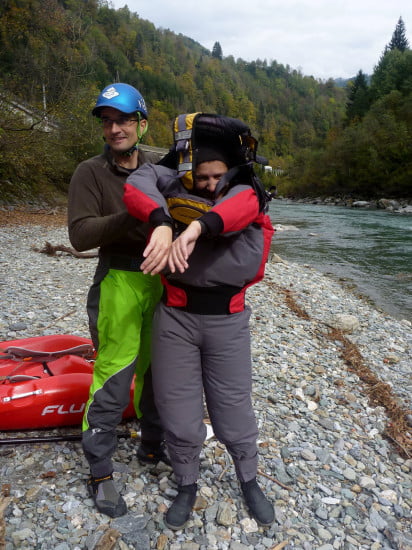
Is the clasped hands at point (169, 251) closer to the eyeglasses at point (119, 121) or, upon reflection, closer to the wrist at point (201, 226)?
the wrist at point (201, 226)

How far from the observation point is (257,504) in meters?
2.66

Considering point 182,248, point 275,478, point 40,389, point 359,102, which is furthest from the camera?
point 359,102

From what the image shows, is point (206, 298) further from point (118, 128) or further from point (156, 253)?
point (118, 128)

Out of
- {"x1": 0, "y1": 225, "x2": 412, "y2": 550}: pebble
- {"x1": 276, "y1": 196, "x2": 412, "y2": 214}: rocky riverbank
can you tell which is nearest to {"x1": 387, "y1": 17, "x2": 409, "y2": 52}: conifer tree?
{"x1": 276, "y1": 196, "x2": 412, "y2": 214}: rocky riverbank

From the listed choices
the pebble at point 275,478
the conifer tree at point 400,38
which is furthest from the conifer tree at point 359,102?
the pebble at point 275,478

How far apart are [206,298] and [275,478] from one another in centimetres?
180

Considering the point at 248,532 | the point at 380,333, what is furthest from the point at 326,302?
the point at 248,532

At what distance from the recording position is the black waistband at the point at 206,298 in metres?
2.36

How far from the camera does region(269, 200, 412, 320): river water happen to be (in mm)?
11352

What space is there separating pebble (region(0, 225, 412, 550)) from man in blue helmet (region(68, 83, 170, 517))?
278 millimetres

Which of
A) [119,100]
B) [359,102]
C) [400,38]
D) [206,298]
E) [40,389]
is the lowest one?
[40,389]

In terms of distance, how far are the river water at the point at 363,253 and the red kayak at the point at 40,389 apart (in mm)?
8110

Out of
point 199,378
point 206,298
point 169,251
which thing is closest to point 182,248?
point 169,251

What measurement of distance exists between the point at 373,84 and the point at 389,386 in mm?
84655
